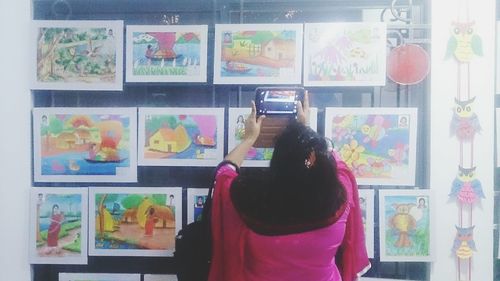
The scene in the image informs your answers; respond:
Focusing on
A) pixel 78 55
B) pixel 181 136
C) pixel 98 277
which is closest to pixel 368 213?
pixel 181 136

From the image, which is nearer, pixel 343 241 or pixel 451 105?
pixel 343 241

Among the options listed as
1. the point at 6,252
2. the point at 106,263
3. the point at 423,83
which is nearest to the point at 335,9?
the point at 423,83

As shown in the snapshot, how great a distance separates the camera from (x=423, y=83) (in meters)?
1.43

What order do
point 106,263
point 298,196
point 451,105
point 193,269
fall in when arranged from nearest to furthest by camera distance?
point 298,196, point 193,269, point 451,105, point 106,263

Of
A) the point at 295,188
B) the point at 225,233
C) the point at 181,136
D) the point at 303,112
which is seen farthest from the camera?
the point at 181,136

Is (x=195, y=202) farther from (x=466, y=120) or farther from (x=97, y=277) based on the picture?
(x=466, y=120)

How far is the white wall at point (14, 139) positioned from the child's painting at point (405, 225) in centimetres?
110

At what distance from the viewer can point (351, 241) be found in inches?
49.3

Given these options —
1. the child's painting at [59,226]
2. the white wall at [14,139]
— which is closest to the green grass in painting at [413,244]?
the child's painting at [59,226]

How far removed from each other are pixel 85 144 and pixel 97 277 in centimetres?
41

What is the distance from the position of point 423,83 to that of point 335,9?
0.35 metres

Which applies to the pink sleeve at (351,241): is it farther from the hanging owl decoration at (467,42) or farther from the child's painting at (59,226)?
the child's painting at (59,226)

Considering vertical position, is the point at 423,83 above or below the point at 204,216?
above

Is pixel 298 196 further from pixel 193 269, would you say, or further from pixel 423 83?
pixel 423 83
